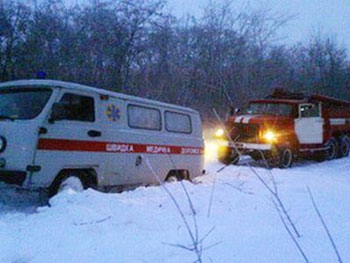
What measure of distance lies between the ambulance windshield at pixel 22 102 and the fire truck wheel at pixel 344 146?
1607 centimetres

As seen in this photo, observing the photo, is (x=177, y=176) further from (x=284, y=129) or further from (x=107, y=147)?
(x=284, y=129)

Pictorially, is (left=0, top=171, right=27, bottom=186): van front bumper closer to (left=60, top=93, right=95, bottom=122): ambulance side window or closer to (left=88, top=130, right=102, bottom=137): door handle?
(left=60, top=93, right=95, bottom=122): ambulance side window

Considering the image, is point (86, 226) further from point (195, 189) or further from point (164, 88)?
point (164, 88)

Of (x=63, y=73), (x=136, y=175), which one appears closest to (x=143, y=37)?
(x=63, y=73)

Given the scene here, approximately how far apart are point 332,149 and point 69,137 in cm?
1484

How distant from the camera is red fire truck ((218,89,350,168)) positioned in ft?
50.8

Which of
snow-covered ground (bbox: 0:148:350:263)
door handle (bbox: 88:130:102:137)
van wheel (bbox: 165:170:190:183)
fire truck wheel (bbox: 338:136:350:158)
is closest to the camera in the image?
snow-covered ground (bbox: 0:148:350:263)

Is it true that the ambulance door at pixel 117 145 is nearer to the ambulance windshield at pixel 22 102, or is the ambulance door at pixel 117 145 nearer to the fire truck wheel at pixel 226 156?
the ambulance windshield at pixel 22 102

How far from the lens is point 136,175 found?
30.1ft

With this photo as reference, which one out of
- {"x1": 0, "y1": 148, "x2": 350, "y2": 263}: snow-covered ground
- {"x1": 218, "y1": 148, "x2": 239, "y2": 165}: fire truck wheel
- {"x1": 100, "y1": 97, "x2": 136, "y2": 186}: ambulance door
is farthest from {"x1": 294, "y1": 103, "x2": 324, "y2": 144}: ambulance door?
{"x1": 100, "y1": 97, "x2": 136, "y2": 186}: ambulance door

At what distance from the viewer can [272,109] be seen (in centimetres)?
1683

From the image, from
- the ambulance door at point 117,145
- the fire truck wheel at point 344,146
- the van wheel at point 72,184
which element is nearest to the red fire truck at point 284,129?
the fire truck wheel at point 344,146

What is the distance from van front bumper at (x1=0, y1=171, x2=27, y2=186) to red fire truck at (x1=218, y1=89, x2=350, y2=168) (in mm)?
7850

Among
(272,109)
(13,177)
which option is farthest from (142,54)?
(13,177)
